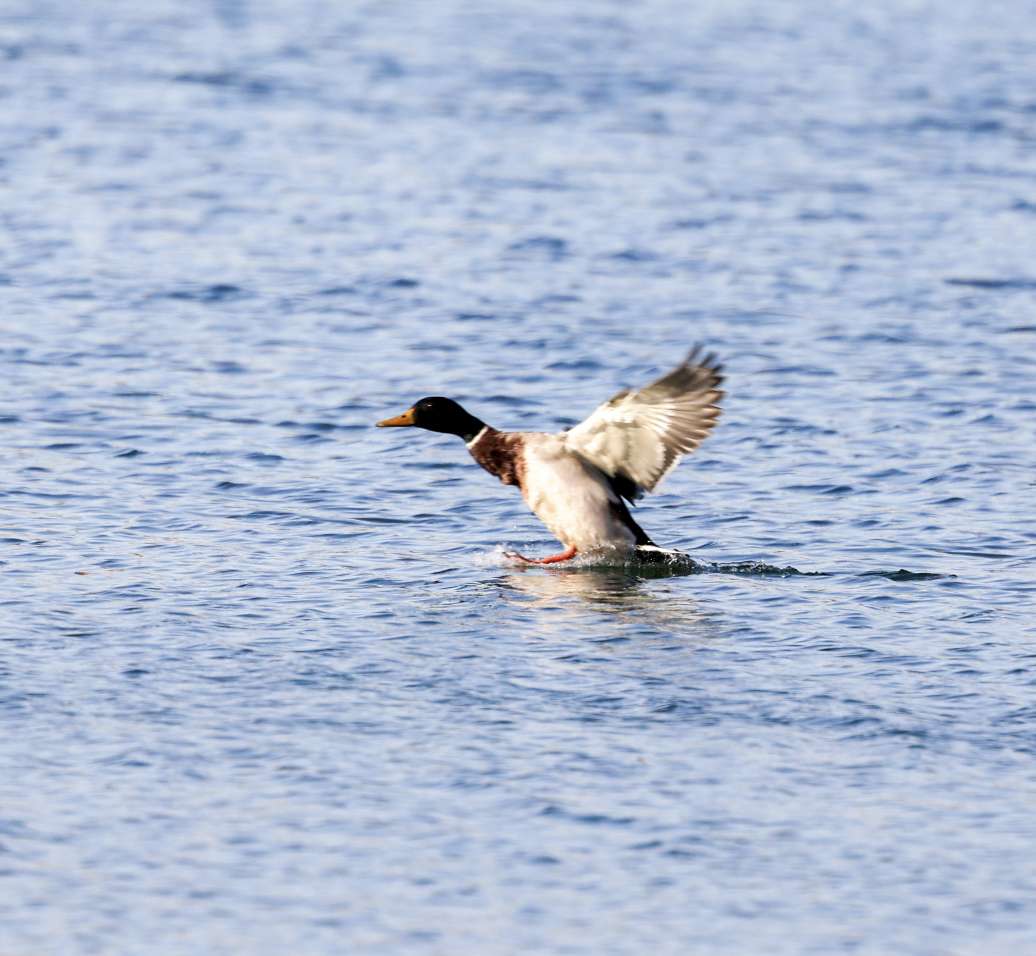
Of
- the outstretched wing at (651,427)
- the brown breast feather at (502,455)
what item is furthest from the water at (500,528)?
the outstretched wing at (651,427)

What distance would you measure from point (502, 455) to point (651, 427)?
107cm

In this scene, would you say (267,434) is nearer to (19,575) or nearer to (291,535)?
(291,535)

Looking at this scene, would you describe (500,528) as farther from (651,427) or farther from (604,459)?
(651,427)

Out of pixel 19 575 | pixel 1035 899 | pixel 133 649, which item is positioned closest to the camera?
pixel 1035 899

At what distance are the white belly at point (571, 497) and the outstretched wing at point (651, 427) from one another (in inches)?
3.9

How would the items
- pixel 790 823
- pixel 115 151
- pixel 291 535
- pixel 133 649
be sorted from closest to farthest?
pixel 790 823
pixel 133 649
pixel 291 535
pixel 115 151

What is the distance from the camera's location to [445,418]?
42.7 feet

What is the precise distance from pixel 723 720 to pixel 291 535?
4.05 m

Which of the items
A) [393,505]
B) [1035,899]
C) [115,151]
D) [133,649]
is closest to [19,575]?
[133,649]

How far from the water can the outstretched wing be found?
2.05 feet

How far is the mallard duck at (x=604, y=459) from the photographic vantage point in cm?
1193

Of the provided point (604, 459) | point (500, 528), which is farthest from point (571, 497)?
point (500, 528)

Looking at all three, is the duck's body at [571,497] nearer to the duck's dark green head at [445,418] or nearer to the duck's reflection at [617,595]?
the duck's reflection at [617,595]

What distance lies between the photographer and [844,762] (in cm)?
884
